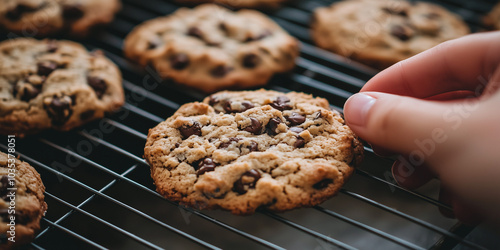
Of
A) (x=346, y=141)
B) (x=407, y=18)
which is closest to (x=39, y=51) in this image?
(x=346, y=141)

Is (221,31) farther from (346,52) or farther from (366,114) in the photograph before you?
(366,114)

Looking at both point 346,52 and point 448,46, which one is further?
point 346,52

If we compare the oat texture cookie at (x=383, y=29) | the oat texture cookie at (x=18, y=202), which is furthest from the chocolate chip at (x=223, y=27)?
the oat texture cookie at (x=18, y=202)

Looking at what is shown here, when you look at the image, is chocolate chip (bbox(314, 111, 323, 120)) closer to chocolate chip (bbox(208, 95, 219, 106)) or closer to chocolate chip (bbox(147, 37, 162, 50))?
chocolate chip (bbox(208, 95, 219, 106))

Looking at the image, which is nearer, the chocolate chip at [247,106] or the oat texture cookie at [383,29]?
the chocolate chip at [247,106]

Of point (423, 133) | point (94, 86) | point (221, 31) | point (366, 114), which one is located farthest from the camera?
point (221, 31)

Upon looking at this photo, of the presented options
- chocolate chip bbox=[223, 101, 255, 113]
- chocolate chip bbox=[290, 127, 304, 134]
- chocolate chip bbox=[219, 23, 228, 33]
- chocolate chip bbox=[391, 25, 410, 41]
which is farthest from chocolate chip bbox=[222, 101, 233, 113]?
chocolate chip bbox=[391, 25, 410, 41]

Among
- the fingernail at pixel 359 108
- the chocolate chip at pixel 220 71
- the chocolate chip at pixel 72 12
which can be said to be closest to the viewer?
the fingernail at pixel 359 108

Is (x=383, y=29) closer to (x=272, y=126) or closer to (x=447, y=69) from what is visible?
(x=447, y=69)

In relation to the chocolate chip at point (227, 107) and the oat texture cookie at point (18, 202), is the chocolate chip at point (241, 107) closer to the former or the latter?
the chocolate chip at point (227, 107)
